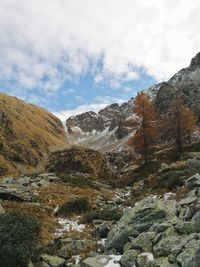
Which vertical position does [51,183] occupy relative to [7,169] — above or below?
below

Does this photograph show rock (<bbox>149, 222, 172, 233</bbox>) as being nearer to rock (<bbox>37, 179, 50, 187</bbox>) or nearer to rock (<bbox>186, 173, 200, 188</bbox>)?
rock (<bbox>186, 173, 200, 188</bbox>)

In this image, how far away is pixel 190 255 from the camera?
467 inches

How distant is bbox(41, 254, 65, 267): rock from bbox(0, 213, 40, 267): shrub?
0.56 m

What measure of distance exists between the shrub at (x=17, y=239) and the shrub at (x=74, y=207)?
755 centimetres

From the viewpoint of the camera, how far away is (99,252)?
643 inches

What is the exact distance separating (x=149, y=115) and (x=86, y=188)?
19.1 m

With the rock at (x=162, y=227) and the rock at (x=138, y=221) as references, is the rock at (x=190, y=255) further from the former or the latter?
the rock at (x=138, y=221)

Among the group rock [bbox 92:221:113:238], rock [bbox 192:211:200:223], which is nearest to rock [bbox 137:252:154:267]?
rock [bbox 192:211:200:223]

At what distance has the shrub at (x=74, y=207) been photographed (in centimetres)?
2486

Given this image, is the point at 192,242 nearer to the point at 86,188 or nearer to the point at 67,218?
the point at 67,218

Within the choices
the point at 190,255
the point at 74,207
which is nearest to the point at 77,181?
the point at 74,207

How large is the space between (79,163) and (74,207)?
40.1 m

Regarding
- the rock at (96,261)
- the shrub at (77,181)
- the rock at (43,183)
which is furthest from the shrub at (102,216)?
the shrub at (77,181)

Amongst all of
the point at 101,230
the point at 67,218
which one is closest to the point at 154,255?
the point at 101,230
